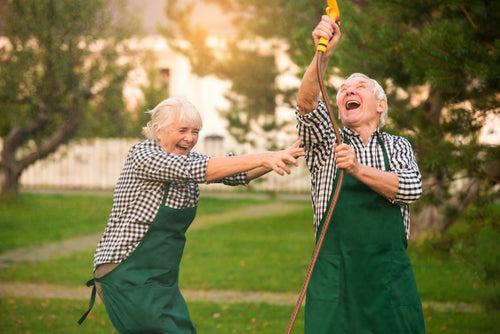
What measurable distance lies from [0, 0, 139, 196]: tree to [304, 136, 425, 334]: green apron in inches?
599

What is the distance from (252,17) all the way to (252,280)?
6849 mm

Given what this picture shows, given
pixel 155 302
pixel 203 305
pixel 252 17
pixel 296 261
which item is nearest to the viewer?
pixel 155 302

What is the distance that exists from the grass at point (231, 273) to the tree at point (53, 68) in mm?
2178

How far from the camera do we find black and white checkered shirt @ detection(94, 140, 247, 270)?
3.34m

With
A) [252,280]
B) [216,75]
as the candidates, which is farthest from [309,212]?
[252,280]

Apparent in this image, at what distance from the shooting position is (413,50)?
221 inches

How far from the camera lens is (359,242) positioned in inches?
124

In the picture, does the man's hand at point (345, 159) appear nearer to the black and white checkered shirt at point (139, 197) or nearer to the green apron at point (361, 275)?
the green apron at point (361, 275)

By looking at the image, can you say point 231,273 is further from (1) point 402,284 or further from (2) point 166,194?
(1) point 402,284

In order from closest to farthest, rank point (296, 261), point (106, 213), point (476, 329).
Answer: point (476, 329)
point (296, 261)
point (106, 213)

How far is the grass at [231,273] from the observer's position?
6.68m

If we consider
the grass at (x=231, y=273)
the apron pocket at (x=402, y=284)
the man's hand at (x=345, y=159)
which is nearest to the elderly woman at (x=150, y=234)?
the man's hand at (x=345, y=159)

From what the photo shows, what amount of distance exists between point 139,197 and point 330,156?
100cm

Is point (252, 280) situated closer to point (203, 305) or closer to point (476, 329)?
point (203, 305)
